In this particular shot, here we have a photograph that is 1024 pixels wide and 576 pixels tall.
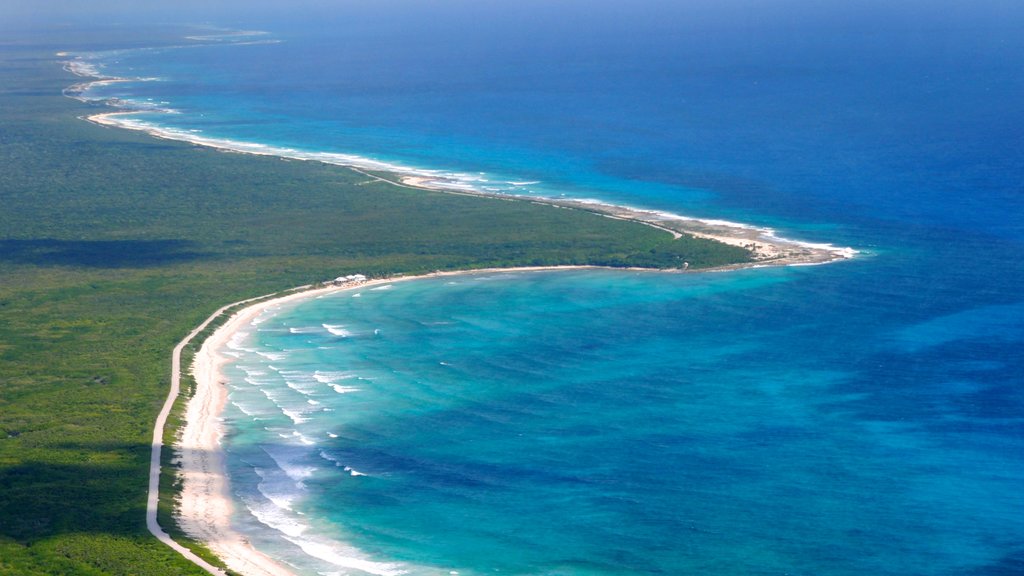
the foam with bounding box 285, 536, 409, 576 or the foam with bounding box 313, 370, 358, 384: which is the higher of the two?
the foam with bounding box 313, 370, 358, 384

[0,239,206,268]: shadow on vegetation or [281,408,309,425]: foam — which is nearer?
[281,408,309,425]: foam

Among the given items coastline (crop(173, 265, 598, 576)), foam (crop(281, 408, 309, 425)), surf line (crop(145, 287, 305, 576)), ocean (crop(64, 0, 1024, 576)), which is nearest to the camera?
surf line (crop(145, 287, 305, 576))

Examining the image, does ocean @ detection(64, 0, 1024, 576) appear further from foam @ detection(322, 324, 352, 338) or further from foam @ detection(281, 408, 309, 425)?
foam @ detection(322, 324, 352, 338)

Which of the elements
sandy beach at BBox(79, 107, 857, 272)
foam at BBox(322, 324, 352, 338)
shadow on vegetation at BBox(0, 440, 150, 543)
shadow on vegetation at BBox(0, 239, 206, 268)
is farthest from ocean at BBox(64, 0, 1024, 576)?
shadow on vegetation at BBox(0, 239, 206, 268)

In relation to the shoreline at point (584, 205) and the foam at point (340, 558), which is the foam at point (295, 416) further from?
the shoreline at point (584, 205)

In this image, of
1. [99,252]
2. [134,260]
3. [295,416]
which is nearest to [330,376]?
[295,416]

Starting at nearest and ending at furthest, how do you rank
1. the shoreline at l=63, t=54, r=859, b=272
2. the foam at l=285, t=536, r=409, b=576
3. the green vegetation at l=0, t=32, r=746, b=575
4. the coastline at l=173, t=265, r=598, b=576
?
the foam at l=285, t=536, r=409, b=576 < the coastline at l=173, t=265, r=598, b=576 < the green vegetation at l=0, t=32, r=746, b=575 < the shoreline at l=63, t=54, r=859, b=272

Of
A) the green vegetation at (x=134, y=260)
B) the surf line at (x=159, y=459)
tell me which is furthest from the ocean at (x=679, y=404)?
the green vegetation at (x=134, y=260)
